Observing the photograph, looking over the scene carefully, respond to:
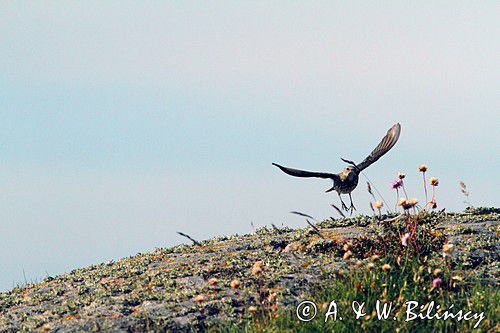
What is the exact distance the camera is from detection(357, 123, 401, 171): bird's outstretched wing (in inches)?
451

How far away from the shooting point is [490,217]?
1098cm

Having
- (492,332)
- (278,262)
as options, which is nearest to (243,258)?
(278,262)

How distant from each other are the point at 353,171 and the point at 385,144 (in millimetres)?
850

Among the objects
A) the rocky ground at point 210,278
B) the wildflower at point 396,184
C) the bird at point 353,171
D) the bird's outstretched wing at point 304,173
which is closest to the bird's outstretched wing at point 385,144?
the bird at point 353,171

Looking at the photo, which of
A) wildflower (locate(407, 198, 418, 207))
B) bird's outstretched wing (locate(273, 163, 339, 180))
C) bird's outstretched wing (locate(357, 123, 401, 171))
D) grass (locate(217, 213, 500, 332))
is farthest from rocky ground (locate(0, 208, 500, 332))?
wildflower (locate(407, 198, 418, 207))

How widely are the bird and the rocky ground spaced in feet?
1.74

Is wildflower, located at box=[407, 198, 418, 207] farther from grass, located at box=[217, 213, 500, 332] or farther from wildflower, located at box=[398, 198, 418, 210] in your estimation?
grass, located at box=[217, 213, 500, 332]

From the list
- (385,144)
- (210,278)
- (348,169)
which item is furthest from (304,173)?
(210,278)

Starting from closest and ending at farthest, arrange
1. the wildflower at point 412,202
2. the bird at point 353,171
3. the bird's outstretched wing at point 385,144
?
the wildflower at point 412,202, the bird at point 353,171, the bird's outstretched wing at point 385,144

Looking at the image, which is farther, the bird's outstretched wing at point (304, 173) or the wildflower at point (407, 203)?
the bird's outstretched wing at point (304, 173)

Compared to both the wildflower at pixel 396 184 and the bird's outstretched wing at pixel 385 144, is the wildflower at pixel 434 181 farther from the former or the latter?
the bird's outstretched wing at pixel 385 144

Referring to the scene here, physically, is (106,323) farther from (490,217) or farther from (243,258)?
(490,217)

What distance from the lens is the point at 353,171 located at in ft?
36.6

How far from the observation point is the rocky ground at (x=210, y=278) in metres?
8.17
